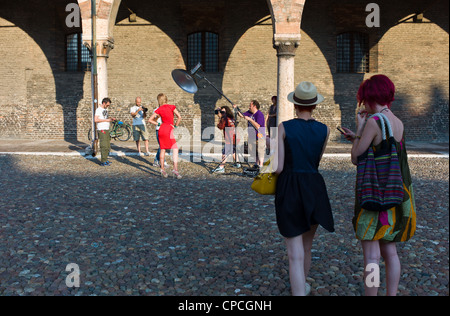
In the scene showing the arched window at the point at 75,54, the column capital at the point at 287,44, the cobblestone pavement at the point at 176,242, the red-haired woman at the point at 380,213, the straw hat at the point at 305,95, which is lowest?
the cobblestone pavement at the point at 176,242

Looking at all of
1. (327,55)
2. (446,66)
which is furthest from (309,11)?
(446,66)

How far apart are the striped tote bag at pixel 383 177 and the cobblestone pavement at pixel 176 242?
90cm

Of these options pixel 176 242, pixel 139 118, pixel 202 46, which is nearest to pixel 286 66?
pixel 139 118

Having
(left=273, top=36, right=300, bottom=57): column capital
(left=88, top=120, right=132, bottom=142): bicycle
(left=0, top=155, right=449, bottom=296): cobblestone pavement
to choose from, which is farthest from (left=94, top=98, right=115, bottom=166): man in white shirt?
(left=88, top=120, right=132, bottom=142): bicycle

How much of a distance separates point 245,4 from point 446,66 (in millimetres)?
8653

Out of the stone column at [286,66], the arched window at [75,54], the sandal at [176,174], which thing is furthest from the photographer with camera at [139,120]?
the arched window at [75,54]

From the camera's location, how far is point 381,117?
258 cm

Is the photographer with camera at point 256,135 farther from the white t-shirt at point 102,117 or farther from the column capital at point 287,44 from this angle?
the column capital at point 287,44

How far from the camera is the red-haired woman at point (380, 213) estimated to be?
8.55 ft

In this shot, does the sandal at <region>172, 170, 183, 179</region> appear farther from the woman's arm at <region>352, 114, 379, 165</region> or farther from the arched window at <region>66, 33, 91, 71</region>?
the arched window at <region>66, 33, 91, 71</region>

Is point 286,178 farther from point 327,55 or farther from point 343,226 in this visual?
point 327,55

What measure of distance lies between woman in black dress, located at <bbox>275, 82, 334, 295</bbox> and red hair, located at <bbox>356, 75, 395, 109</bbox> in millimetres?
355

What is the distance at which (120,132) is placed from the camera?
55.8 ft

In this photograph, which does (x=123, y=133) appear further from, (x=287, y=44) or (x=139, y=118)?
Answer: (x=287, y=44)
